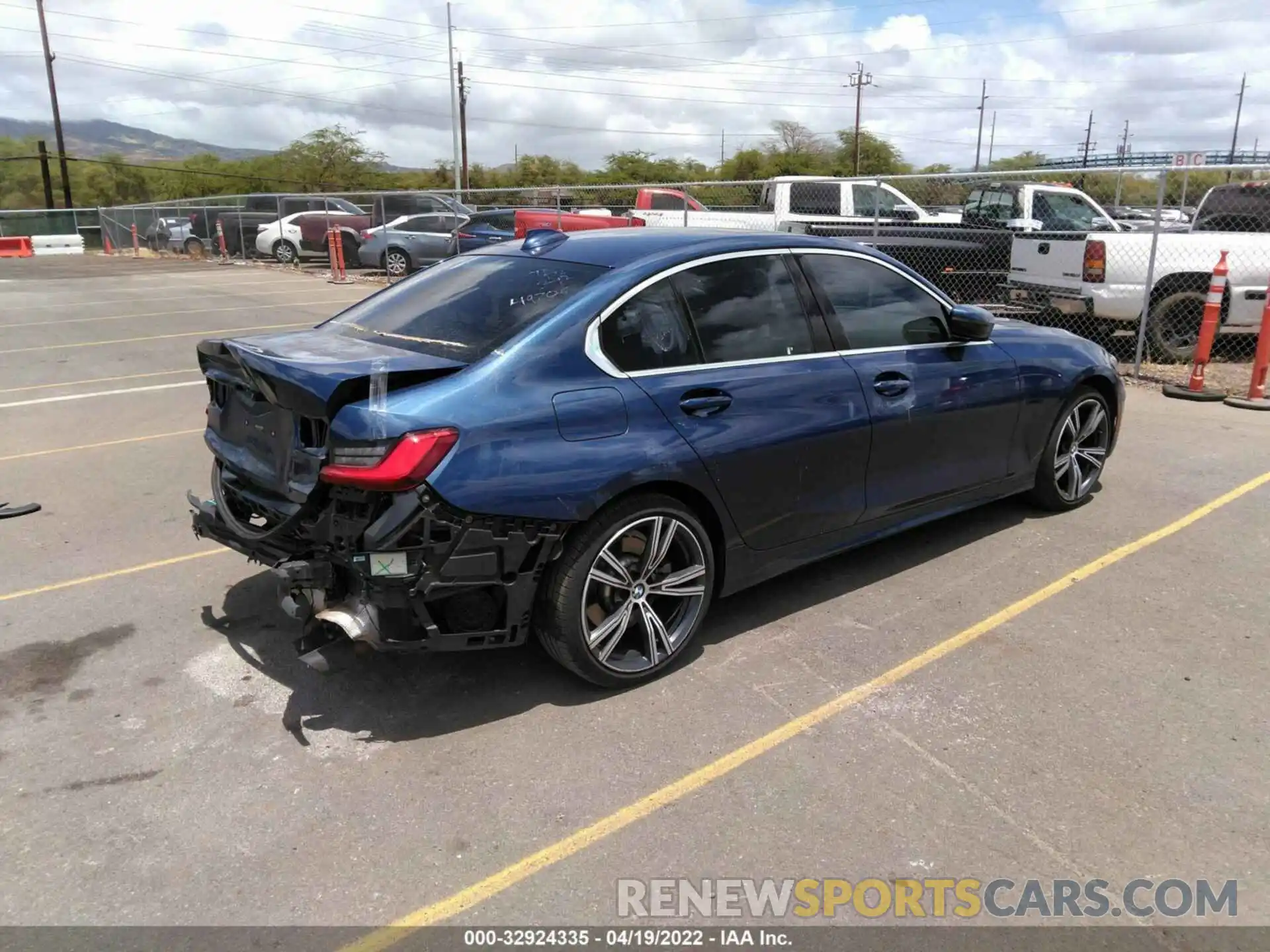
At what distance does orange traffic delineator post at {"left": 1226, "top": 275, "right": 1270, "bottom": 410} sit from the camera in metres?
8.57

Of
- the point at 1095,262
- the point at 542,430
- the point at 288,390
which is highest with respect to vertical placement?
the point at 1095,262

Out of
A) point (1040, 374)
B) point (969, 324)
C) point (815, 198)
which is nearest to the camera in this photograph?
point (969, 324)

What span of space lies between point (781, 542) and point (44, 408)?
7685 mm

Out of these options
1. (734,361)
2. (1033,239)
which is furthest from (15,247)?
(734,361)

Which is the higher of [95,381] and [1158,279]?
[1158,279]

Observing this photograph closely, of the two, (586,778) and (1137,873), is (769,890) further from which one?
(1137,873)

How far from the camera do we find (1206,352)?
29.0 ft

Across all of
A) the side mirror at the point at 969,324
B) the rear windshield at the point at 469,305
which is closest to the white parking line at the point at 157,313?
the rear windshield at the point at 469,305

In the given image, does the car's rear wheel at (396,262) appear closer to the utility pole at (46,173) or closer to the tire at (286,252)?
the tire at (286,252)

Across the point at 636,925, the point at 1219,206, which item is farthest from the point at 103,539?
the point at 1219,206

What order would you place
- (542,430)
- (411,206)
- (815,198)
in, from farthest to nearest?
(411,206) → (815,198) → (542,430)

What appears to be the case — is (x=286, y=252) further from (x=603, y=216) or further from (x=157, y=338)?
(x=157, y=338)

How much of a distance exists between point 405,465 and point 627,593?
102 cm

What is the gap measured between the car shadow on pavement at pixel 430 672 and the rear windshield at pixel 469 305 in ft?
4.18
